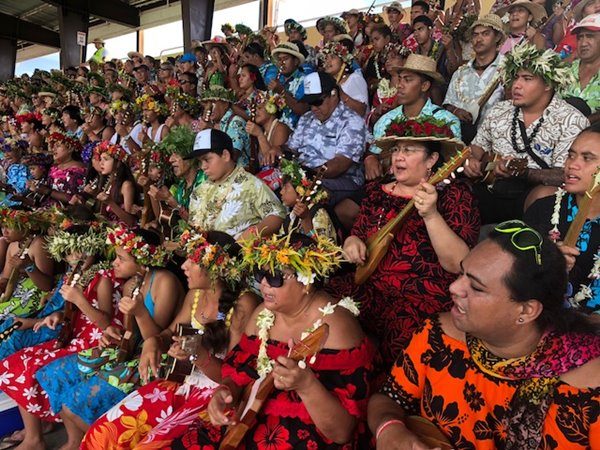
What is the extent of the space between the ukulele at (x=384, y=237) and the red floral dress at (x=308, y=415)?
2.09ft

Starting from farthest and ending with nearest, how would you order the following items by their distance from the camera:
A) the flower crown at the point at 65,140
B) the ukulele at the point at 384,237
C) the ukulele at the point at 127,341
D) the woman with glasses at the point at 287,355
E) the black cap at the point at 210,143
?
1. the flower crown at the point at 65,140
2. the black cap at the point at 210,143
3. the ukulele at the point at 127,341
4. the ukulele at the point at 384,237
5. the woman with glasses at the point at 287,355

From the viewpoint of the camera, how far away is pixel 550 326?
1.78m

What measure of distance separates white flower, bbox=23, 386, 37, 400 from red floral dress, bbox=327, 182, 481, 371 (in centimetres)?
243

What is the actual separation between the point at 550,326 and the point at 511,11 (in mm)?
4859

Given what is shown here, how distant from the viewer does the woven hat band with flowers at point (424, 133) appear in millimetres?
2912

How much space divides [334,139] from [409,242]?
219cm

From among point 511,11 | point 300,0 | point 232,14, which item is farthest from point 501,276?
point 232,14

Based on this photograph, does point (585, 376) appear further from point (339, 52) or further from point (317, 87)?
point (339, 52)

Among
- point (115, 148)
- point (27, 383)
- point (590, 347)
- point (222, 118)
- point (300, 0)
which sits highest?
point (300, 0)

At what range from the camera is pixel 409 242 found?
2936mm

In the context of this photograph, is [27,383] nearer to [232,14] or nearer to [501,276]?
[501,276]

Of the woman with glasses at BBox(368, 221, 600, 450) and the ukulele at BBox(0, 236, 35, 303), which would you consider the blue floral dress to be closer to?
the ukulele at BBox(0, 236, 35, 303)

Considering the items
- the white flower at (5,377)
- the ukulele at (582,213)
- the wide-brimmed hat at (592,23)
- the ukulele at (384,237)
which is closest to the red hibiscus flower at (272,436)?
the ukulele at (384,237)

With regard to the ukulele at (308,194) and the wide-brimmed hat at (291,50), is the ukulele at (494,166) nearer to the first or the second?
the ukulele at (308,194)
